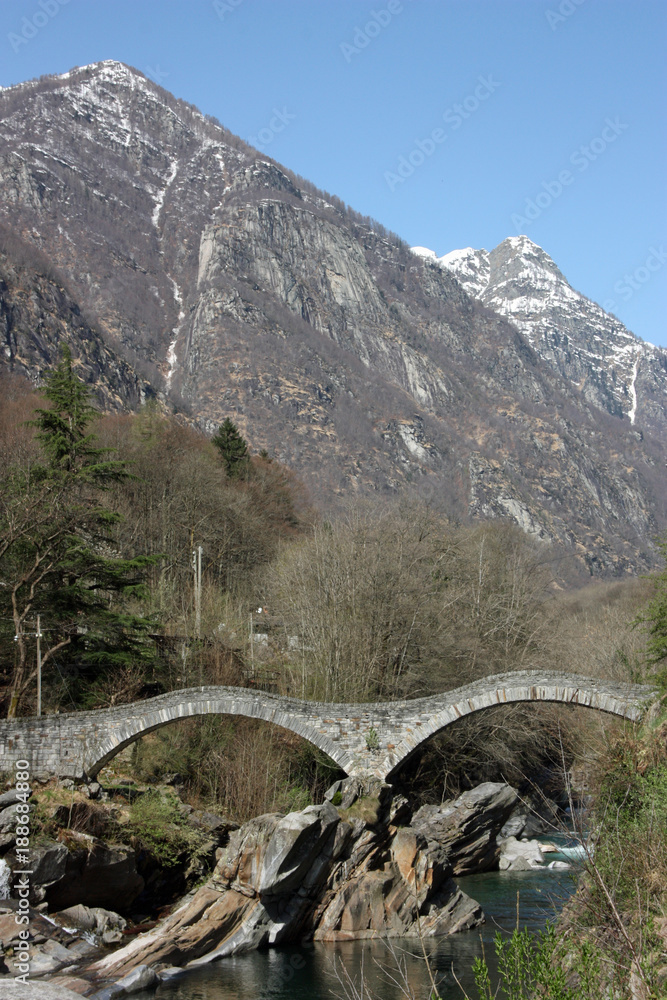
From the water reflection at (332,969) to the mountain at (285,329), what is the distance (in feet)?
163

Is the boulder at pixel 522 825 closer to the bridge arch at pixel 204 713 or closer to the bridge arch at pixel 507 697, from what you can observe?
the bridge arch at pixel 507 697

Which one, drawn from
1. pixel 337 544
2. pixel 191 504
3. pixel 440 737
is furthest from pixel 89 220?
pixel 440 737

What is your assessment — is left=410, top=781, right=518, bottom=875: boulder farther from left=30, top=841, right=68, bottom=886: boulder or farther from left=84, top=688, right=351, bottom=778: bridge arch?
left=30, top=841, right=68, bottom=886: boulder

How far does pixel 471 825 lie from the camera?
24391 millimetres

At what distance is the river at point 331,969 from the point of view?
48.7 ft

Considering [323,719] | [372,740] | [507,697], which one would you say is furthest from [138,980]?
[507,697]

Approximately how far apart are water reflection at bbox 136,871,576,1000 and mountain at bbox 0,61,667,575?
4957cm

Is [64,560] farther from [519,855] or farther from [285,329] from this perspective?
[285,329]

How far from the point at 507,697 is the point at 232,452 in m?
27.7

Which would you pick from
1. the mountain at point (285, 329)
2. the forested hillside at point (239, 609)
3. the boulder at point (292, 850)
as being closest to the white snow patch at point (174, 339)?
the mountain at point (285, 329)

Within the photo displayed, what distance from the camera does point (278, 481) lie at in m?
49.5

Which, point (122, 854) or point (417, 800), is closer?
point (122, 854)

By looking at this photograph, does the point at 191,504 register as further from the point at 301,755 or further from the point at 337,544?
the point at 301,755

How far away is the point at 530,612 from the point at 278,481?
19.3 meters
